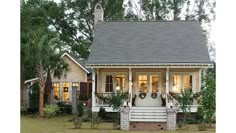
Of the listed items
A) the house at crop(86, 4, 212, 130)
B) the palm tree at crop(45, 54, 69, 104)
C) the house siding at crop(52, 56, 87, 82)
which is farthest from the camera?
the house siding at crop(52, 56, 87, 82)

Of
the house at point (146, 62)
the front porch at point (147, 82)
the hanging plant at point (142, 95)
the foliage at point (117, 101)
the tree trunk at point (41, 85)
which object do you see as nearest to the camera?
the foliage at point (117, 101)

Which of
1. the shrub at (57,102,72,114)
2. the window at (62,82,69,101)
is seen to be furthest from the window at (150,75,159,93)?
the window at (62,82,69,101)

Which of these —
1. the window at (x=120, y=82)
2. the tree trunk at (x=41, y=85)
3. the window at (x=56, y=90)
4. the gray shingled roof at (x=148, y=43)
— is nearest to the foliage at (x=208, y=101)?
the gray shingled roof at (x=148, y=43)

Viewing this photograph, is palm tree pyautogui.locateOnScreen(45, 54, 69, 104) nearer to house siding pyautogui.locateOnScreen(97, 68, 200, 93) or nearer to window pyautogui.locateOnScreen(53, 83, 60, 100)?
house siding pyautogui.locateOnScreen(97, 68, 200, 93)

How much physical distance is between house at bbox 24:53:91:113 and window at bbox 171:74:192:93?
5.72 metres

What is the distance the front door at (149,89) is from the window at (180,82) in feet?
1.88

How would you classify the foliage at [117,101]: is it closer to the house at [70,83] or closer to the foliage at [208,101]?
the foliage at [208,101]

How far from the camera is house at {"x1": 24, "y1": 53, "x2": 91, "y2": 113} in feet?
70.4

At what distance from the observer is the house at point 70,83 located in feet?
70.4

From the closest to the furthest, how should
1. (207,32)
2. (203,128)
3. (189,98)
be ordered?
1. (203,128)
2. (189,98)
3. (207,32)

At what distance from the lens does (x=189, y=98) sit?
1527cm
